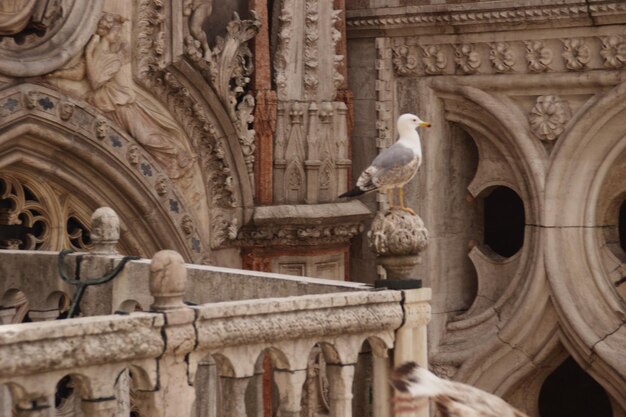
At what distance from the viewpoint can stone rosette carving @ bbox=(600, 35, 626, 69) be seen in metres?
15.4

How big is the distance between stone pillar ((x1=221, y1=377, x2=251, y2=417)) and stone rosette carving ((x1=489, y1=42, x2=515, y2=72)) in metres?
7.29

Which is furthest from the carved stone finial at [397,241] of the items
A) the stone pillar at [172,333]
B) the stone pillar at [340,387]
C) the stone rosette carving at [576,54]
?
the stone rosette carving at [576,54]

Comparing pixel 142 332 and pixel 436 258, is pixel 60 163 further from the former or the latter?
pixel 142 332

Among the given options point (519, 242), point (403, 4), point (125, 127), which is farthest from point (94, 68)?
point (519, 242)

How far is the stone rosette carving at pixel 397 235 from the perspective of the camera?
9.91m

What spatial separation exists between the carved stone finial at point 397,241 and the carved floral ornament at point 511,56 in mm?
5745

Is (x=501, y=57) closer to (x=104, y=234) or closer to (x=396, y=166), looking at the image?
(x=396, y=166)

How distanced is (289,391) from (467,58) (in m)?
7.21

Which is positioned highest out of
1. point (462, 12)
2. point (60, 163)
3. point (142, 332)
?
point (462, 12)

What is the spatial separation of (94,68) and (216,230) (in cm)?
178

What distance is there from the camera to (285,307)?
9.23 m

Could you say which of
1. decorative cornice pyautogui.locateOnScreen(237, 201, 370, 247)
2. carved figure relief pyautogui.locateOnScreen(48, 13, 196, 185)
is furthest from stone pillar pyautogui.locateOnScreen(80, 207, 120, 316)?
decorative cornice pyautogui.locateOnScreen(237, 201, 370, 247)

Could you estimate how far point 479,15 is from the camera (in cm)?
1597

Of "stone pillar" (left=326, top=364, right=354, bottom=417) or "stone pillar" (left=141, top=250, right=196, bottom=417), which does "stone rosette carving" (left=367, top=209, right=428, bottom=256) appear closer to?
"stone pillar" (left=326, top=364, right=354, bottom=417)
